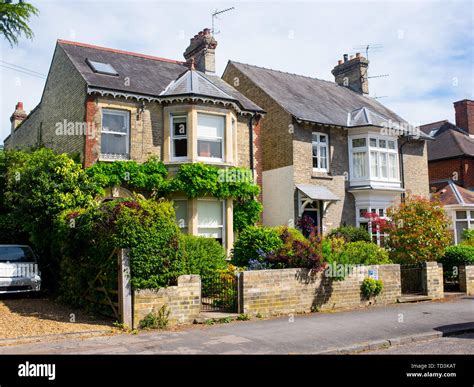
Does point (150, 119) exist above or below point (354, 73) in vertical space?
below

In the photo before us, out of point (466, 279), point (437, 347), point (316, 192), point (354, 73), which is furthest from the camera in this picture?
point (354, 73)

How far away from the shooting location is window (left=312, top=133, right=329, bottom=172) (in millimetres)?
22359

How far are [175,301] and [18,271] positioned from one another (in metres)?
5.73

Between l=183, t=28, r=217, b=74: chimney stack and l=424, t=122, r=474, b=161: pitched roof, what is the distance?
17648 mm

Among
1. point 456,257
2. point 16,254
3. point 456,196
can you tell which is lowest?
point 456,257

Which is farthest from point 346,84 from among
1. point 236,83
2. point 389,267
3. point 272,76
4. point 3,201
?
point 3,201

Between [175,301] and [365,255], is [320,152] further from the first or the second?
[175,301]

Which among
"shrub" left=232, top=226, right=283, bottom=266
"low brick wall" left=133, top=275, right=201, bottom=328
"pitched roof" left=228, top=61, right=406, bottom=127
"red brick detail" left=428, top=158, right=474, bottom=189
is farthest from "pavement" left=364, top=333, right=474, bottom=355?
"red brick detail" left=428, top=158, right=474, bottom=189

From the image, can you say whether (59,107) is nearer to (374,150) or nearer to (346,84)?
(374,150)

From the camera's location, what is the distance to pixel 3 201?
731 inches

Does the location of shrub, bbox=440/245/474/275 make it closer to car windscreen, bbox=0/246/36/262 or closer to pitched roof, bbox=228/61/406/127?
pitched roof, bbox=228/61/406/127

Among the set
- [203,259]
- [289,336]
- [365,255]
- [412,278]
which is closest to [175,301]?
[203,259]

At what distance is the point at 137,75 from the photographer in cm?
1967

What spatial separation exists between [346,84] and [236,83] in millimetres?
8438
